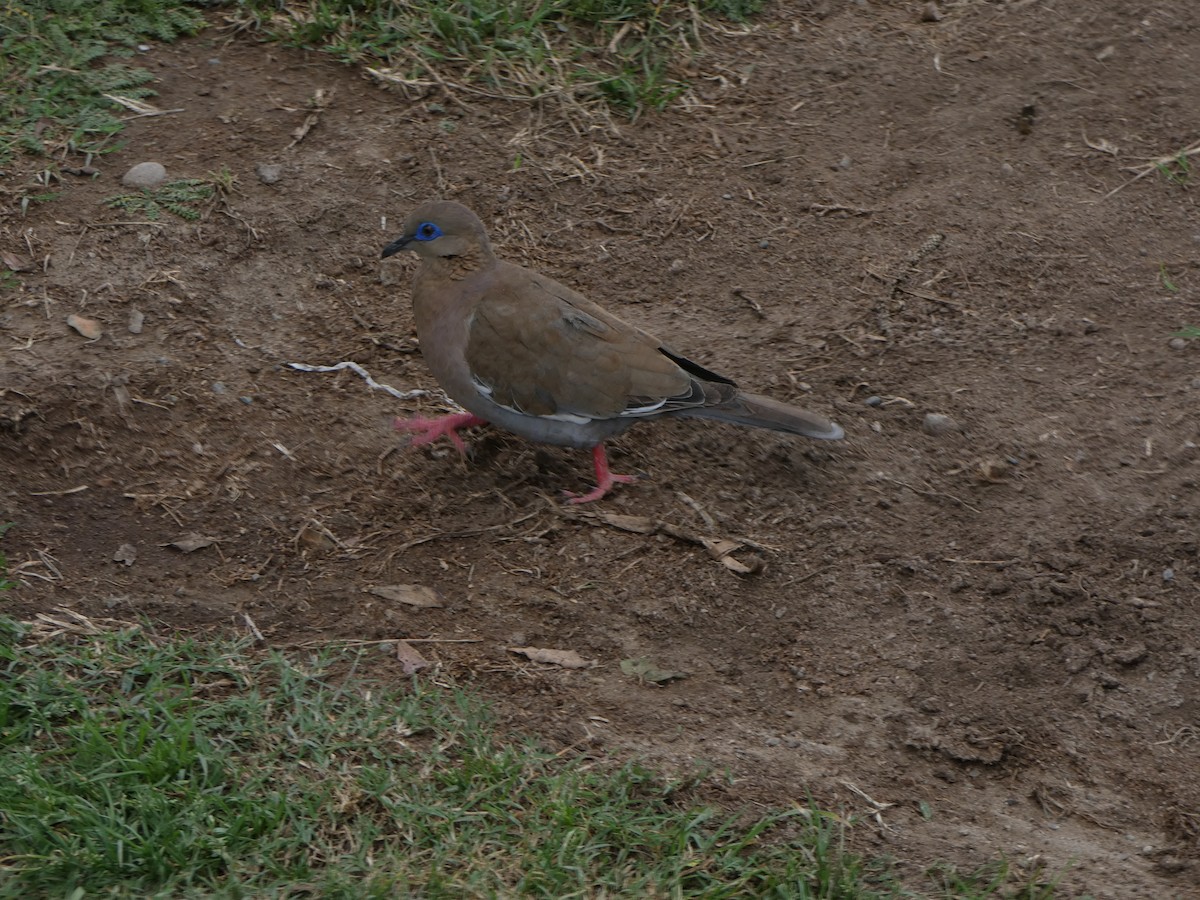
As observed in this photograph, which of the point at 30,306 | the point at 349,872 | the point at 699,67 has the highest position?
the point at 699,67

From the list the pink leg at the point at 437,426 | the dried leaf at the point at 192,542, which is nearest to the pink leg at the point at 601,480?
the pink leg at the point at 437,426

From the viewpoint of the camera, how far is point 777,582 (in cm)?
417

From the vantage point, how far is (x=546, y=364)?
4.39 meters

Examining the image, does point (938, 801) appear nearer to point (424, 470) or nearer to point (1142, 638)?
point (1142, 638)

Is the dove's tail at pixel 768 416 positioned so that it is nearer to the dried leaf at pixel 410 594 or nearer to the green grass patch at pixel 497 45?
the dried leaf at pixel 410 594

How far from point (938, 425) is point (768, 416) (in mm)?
695

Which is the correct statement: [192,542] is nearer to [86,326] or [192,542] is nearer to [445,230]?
[86,326]

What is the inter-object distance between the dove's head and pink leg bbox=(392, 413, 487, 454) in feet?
1.87

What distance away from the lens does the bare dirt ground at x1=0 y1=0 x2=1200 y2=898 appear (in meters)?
3.69

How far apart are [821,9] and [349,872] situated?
5.07 meters

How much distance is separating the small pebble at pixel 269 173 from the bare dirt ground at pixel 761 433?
35 mm

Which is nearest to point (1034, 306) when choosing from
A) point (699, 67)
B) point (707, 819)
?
point (699, 67)

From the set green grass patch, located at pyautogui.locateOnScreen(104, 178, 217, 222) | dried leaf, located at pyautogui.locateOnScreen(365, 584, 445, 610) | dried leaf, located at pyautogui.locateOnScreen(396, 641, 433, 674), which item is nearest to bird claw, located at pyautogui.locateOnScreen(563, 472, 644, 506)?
dried leaf, located at pyautogui.locateOnScreen(365, 584, 445, 610)

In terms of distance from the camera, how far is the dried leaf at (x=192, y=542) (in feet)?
13.4
